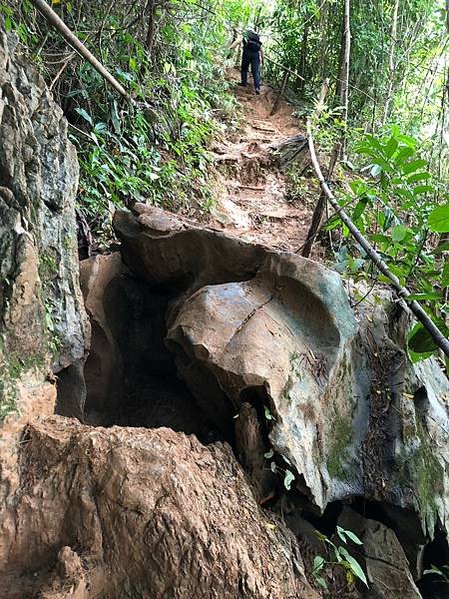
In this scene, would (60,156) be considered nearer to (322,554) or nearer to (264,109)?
(322,554)

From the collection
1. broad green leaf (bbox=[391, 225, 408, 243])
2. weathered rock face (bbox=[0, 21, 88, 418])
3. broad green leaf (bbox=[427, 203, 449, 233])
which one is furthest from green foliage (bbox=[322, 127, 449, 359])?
weathered rock face (bbox=[0, 21, 88, 418])

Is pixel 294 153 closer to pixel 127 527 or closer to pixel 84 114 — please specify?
pixel 84 114

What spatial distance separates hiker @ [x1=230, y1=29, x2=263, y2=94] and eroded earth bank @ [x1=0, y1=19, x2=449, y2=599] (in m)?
9.19

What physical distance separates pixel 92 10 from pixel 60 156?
9.76ft

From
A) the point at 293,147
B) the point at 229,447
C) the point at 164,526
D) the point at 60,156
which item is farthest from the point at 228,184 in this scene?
the point at 164,526

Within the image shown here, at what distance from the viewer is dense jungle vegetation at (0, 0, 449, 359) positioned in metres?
3.84

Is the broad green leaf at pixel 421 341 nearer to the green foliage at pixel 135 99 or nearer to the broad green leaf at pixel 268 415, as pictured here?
the broad green leaf at pixel 268 415

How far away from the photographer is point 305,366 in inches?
138

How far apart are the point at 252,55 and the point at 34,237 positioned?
432 inches

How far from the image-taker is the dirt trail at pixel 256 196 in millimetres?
7559

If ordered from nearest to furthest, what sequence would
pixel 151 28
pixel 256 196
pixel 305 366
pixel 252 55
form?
pixel 305 366 < pixel 151 28 < pixel 256 196 < pixel 252 55

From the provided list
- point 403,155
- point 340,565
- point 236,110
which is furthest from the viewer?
point 236,110

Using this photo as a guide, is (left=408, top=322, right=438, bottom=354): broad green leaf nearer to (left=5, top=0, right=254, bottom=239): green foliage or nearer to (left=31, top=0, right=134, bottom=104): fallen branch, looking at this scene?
(left=5, top=0, right=254, bottom=239): green foliage

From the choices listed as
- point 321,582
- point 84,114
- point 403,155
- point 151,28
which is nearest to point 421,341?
point 403,155
